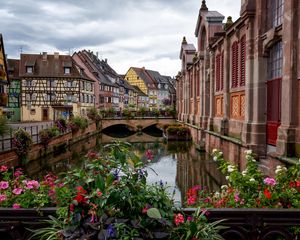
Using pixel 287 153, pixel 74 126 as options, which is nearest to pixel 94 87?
pixel 74 126

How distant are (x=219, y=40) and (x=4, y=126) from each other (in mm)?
13461

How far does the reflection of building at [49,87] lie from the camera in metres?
51.4

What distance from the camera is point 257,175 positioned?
4582 millimetres

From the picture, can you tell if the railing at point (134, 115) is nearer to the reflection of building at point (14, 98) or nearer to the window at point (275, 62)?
the reflection of building at point (14, 98)

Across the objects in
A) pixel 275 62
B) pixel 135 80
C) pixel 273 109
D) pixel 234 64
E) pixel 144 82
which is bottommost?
pixel 273 109

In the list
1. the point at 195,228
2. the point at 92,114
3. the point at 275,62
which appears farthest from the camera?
the point at 92,114

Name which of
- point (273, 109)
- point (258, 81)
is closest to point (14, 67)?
point (258, 81)

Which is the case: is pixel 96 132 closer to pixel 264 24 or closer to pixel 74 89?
pixel 74 89

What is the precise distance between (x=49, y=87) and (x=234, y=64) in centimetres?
3941

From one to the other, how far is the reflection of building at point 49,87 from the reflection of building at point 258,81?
107 feet

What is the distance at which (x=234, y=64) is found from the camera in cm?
1802

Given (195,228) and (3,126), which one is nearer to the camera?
(195,228)

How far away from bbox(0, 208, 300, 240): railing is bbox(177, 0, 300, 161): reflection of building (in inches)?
266

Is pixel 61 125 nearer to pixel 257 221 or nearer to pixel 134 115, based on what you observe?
pixel 134 115
